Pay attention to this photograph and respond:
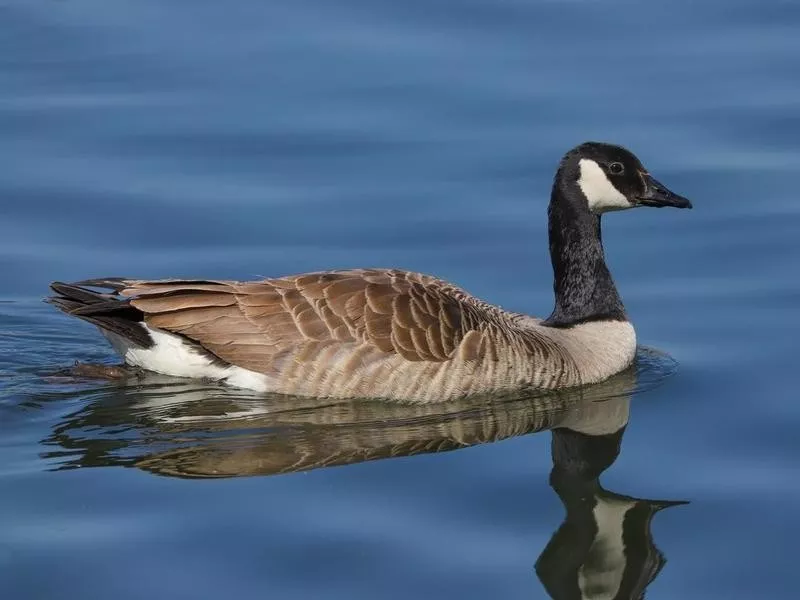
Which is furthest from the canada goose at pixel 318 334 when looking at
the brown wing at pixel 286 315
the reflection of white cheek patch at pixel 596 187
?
the reflection of white cheek patch at pixel 596 187

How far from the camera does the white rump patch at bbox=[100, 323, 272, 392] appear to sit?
1162 centimetres

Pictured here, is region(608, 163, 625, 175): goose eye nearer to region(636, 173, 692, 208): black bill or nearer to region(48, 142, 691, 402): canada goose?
region(636, 173, 692, 208): black bill

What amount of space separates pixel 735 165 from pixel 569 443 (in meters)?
4.98

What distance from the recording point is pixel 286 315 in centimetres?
1154

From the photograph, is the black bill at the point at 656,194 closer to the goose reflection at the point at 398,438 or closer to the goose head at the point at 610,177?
the goose head at the point at 610,177

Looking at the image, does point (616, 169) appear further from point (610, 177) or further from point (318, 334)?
point (318, 334)

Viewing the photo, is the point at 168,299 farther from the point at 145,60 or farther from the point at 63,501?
the point at 145,60

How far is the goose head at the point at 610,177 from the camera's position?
40.5 feet

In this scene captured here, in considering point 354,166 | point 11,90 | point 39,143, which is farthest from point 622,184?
point 11,90

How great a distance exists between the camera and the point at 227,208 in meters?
14.3

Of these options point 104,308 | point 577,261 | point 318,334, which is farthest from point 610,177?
point 104,308

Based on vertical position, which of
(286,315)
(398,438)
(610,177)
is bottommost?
(398,438)

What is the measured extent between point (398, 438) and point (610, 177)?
289cm

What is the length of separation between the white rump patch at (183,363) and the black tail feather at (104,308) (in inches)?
2.9
